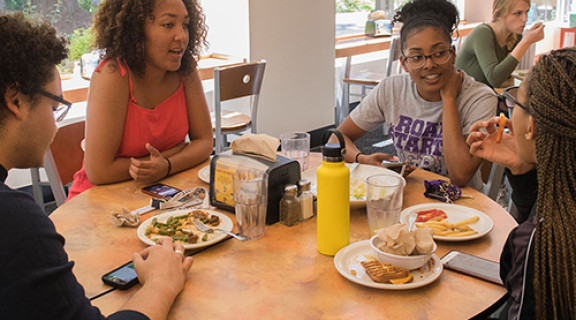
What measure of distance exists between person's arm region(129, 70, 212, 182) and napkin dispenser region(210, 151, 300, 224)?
0.31m

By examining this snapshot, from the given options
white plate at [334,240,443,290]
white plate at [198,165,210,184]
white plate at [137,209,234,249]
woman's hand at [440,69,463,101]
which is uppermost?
woman's hand at [440,69,463,101]

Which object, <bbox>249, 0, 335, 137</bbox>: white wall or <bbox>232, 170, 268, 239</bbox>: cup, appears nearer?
<bbox>232, 170, 268, 239</bbox>: cup

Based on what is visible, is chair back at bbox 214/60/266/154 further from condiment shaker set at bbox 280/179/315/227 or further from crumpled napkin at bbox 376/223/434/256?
crumpled napkin at bbox 376/223/434/256

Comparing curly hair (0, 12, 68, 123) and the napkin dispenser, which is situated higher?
curly hair (0, 12, 68, 123)

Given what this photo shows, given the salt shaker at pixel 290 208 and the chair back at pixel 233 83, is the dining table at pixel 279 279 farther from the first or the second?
the chair back at pixel 233 83

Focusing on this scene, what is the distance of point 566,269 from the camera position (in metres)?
0.82

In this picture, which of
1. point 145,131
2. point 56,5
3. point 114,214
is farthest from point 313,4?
point 114,214

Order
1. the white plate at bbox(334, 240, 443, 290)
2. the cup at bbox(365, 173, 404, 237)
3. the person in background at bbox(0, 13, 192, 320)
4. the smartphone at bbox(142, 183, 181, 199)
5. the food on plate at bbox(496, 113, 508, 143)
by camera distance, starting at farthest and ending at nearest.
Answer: the smartphone at bbox(142, 183, 181, 199)
the food on plate at bbox(496, 113, 508, 143)
the cup at bbox(365, 173, 404, 237)
the white plate at bbox(334, 240, 443, 290)
the person in background at bbox(0, 13, 192, 320)

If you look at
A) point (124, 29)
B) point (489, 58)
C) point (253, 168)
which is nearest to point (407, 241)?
point (253, 168)

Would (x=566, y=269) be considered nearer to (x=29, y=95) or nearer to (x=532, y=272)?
(x=532, y=272)

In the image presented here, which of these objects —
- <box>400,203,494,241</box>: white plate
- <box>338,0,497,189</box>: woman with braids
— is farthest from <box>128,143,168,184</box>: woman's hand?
<box>400,203,494,241</box>: white plate

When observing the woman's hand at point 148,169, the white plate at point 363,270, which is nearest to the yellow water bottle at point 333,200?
the white plate at point 363,270

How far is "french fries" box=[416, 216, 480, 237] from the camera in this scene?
1194 mm

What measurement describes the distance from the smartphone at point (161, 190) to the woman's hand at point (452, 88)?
3.24 feet
